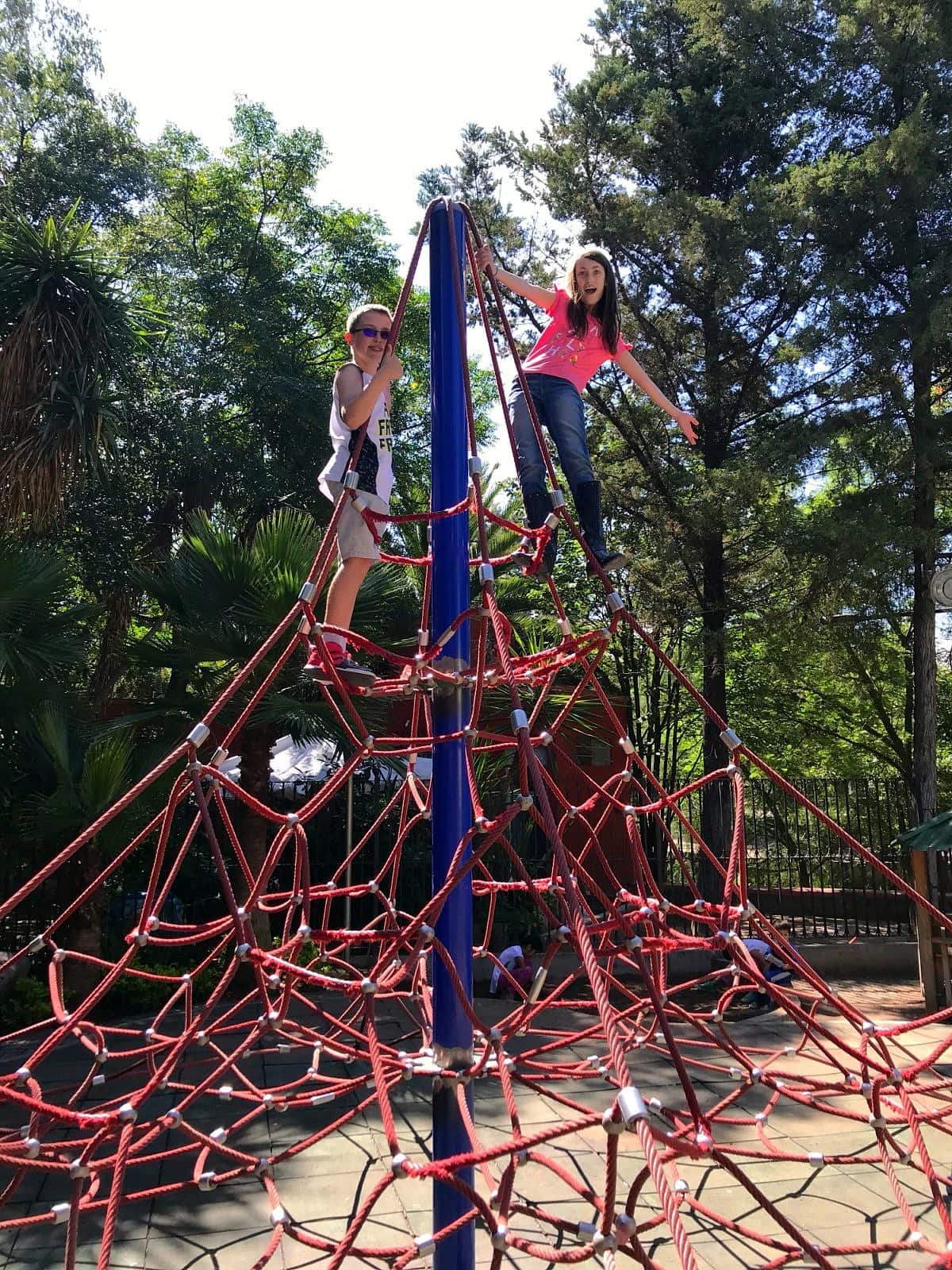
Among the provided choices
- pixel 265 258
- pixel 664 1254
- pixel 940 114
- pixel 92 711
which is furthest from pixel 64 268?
pixel 940 114

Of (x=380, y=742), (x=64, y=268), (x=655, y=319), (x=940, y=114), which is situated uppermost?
(x=940, y=114)

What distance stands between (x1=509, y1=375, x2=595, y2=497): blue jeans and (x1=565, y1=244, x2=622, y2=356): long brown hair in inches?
7.4

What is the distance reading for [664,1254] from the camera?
9.77 feet

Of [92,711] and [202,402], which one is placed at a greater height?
[202,402]

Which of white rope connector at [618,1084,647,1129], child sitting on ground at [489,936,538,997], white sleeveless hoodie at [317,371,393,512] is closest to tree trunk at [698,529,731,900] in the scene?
child sitting on ground at [489,936,538,997]

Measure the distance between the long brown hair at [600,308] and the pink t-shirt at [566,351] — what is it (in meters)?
0.02

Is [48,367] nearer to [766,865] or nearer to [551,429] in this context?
[551,429]

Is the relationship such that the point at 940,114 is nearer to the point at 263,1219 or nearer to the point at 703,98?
the point at 703,98

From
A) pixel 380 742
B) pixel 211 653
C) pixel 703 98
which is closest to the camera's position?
pixel 380 742

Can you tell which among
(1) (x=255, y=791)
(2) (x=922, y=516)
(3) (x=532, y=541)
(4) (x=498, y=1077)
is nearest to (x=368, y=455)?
(3) (x=532, y=541)

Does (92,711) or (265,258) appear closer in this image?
(92,711)

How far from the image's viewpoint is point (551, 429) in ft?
10.8

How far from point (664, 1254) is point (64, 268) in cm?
760

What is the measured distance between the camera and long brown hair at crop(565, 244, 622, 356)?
3199mm
